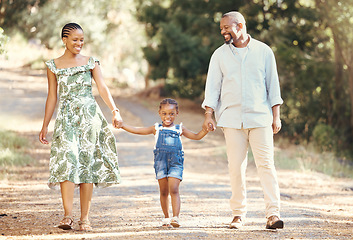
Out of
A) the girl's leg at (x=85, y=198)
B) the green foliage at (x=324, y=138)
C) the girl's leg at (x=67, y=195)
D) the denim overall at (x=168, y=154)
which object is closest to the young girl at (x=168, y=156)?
the denim overall at (x=168, y=154)

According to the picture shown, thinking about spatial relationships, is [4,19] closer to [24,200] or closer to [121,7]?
[24,200]

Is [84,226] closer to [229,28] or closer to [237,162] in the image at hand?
[237,162]

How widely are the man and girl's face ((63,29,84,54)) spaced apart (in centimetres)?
127

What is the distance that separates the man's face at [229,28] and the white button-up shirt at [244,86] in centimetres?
12

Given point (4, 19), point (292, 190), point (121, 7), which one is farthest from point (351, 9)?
point (121, 7)

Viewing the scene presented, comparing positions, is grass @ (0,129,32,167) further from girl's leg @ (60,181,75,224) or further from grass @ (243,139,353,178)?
girl's leg @ (60,181,75,224)

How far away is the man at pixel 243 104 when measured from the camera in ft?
17.7

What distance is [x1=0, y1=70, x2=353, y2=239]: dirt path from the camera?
5.31 meters

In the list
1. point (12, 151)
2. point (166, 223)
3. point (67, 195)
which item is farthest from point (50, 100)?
point (12, 151)

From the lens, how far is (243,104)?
5.43m

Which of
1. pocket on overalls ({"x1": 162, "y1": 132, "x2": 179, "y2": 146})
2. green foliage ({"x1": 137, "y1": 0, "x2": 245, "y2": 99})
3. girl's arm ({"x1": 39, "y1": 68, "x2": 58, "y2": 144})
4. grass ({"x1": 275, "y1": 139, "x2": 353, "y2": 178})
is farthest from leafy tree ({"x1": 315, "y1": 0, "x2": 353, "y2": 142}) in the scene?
girl's arm ({"x1": 39, "y1": 68, "x2": 58, "y2": 144})

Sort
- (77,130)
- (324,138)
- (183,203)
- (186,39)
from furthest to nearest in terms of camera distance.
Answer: (186,39), (324,138), (183,203), (77,130)

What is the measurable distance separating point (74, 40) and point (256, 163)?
2.04 m

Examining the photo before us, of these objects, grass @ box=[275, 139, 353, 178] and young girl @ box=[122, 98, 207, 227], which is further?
grass @ box=[275, 139, 353, 178]
